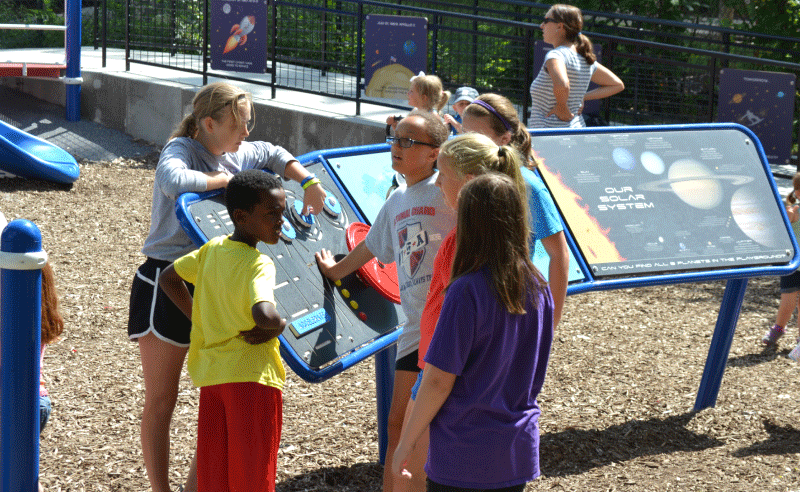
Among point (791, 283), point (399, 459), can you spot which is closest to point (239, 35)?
point (791, 283)

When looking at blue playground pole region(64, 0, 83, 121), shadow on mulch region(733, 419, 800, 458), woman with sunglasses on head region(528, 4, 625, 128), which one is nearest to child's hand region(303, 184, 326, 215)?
shadow on mulch region(733, 419, 800, 458)

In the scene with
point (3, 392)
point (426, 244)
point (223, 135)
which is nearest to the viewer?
point (3, 392)

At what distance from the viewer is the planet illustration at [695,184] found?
14.9ft

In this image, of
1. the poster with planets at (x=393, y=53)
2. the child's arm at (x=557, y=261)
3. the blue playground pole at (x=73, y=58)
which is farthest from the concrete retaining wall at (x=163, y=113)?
the child's arm at (x=557, y=261)

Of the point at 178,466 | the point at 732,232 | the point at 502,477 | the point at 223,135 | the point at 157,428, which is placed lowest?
the point at 178,466

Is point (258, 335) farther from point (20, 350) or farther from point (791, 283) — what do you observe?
point (791, 283)

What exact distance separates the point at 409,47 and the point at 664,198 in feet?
19.0

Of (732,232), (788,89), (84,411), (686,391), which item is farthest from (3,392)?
(788,89)

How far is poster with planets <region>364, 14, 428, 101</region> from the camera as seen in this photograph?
973cm

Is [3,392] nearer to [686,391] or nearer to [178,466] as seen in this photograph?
[178,466]

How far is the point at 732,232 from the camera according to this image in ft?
14.8

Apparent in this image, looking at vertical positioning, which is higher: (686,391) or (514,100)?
(514,100)

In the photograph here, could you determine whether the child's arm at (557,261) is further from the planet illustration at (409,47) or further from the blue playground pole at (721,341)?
the planet illustration at (409,47)

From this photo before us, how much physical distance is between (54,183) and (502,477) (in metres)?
7.98
